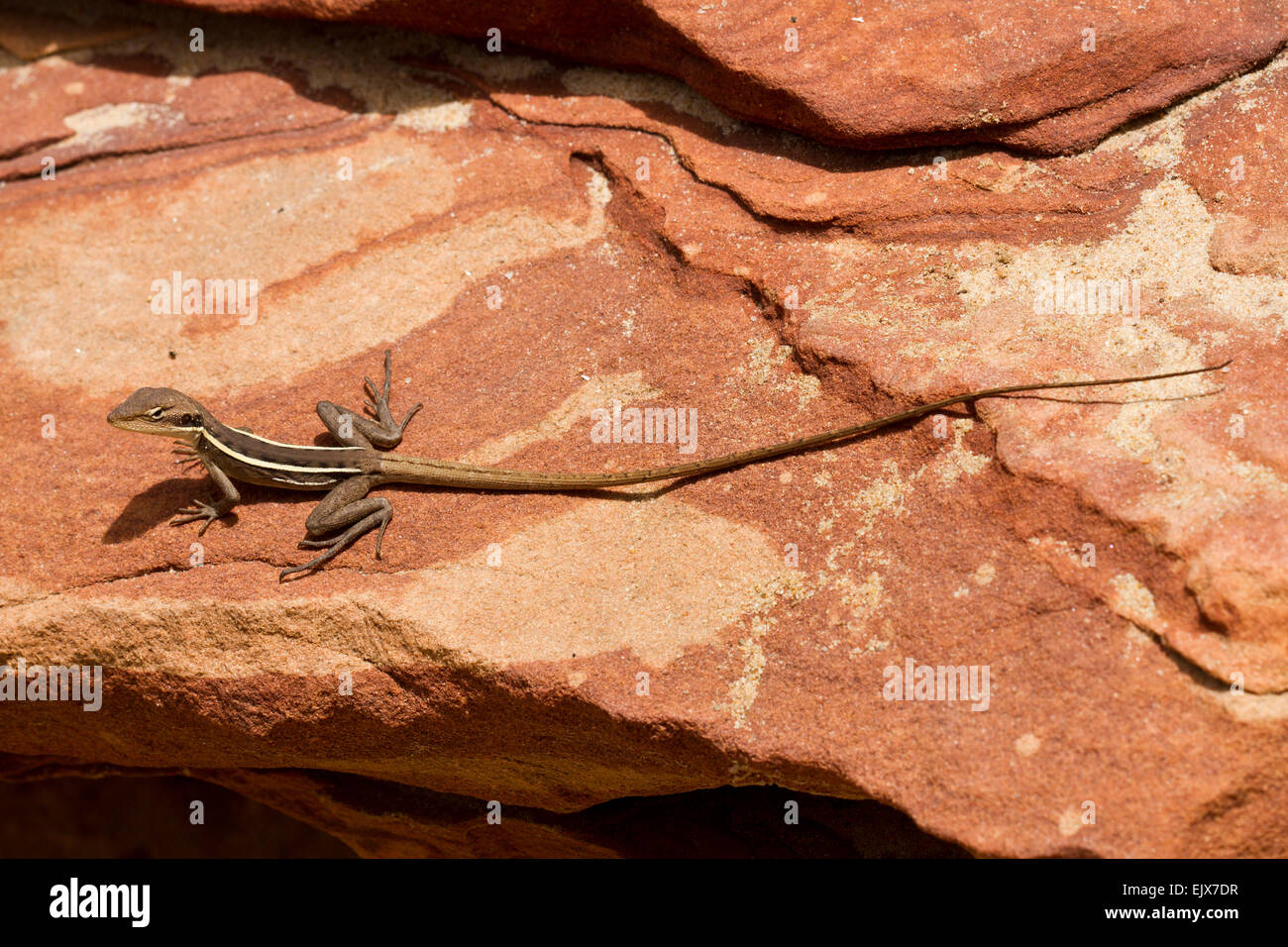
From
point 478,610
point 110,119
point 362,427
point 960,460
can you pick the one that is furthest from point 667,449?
point 110,119

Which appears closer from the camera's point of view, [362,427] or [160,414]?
[160,414]

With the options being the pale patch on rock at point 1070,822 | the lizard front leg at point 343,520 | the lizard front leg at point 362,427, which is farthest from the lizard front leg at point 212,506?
the pale patch on rock at point 1070,822

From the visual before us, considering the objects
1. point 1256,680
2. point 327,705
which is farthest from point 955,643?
point 327,705

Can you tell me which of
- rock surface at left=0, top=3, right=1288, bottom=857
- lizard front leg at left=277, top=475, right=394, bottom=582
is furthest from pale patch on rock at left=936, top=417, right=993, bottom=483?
lizard front leg at left=277, top=475, right=394, bottom=582

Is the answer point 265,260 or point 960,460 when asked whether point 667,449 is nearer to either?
point 960,460

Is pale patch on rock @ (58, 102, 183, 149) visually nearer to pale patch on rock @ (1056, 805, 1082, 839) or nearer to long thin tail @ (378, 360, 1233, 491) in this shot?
long thin tail @ (378, 360, 1233, 491)

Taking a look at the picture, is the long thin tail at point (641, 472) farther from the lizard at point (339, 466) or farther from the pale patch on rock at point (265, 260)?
the pale patch on rock at point (265, 260)

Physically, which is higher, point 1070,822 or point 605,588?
point 605,588
